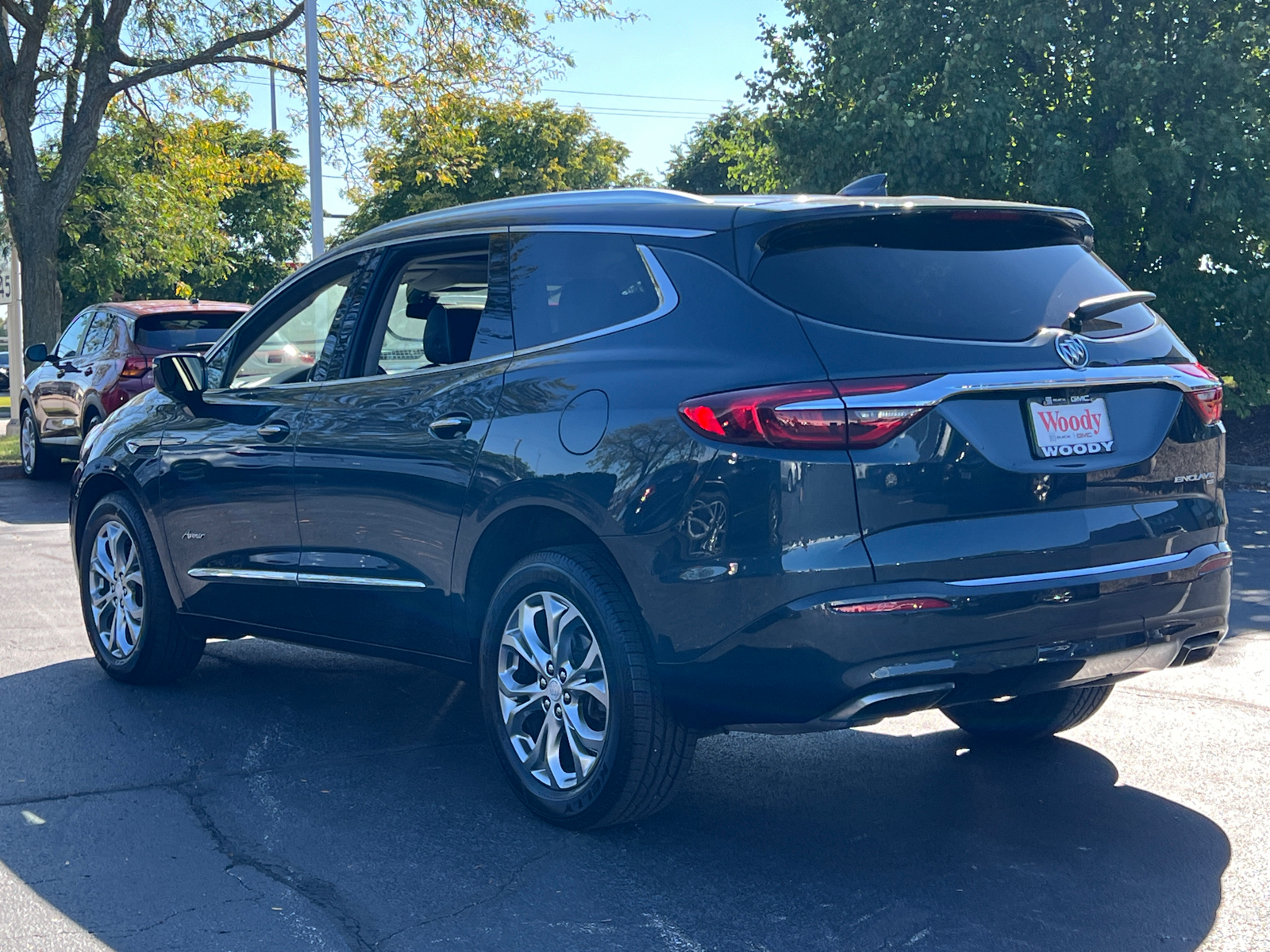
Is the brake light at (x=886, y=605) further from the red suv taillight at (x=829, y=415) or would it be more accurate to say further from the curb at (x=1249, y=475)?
the curb at (x=1249, y=475)

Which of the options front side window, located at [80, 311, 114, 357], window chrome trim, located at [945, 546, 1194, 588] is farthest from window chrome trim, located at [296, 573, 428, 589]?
front side window, located at [80, 311, 114, 357]

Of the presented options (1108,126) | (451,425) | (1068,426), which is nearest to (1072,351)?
(1068,426)

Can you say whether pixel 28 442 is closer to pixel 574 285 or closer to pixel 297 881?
pixel 574 285

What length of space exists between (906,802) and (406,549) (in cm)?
171

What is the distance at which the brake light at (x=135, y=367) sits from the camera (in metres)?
13.4

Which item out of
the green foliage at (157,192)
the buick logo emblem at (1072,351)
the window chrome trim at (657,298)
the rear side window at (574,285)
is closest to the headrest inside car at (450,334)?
the rear side window at (574,285)

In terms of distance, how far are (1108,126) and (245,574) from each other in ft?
47.4

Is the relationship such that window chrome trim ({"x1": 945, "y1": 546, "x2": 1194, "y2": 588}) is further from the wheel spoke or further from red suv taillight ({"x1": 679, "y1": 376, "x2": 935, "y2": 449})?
the wheel spoke

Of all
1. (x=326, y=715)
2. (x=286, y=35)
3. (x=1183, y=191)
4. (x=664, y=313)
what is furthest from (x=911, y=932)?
(x=286, y=35)

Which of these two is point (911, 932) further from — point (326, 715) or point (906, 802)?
point (326, 715)

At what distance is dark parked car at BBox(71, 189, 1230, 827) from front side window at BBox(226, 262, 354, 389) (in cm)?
31

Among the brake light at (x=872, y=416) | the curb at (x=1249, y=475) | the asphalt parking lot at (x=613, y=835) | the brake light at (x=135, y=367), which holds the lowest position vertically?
the curb at (x=1249, y=475)

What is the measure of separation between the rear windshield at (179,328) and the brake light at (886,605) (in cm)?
1081

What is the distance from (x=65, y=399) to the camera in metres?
14.4
